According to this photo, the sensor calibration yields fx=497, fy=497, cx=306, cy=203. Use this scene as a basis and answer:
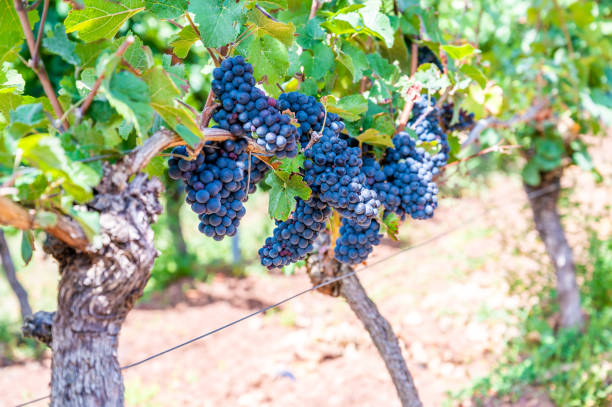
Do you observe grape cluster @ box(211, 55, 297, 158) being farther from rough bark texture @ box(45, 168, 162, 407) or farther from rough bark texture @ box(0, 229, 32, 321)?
rough bark texture @ box(0, 229, 32, 321)

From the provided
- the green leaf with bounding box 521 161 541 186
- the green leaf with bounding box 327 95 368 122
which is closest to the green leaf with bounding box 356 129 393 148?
the green leaf with bounding box 327 95 368 122

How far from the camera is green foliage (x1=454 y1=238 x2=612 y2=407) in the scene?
120 inches

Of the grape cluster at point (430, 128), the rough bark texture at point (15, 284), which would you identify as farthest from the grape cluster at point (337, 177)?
the rough bark texture at point (15, 284)

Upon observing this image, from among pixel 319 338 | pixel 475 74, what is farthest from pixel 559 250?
pixel 475 74

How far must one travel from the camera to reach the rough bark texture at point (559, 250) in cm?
368

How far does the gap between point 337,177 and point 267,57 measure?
0.35 metres

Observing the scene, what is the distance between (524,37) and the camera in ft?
11.5

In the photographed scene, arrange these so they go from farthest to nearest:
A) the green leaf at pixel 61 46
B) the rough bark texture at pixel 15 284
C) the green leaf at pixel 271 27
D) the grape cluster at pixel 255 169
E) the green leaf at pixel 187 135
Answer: the rough bark texture at pixel 15 284 < the grape cluster at pixel 255 169 < the green leaf at pixel 61 46 < the green leaf at pixel 271 27 < the green leaf at pixel 187 135

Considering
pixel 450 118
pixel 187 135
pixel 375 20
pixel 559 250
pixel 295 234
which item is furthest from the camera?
pixel 559 250

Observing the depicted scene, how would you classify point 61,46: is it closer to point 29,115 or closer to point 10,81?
point 10,81

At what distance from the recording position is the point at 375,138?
1.50 meters

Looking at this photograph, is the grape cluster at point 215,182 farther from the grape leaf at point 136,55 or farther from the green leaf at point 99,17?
the green leaf at point 99,17

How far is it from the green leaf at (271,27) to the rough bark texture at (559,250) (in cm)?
297

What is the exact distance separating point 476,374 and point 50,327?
10.5ft
